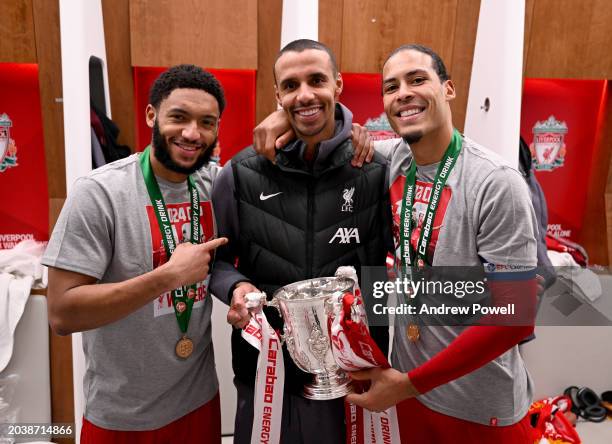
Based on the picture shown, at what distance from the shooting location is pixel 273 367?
130 cm

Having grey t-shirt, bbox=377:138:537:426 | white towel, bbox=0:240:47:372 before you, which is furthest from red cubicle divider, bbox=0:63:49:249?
grey t-shirt, bbox=377:138:537:426

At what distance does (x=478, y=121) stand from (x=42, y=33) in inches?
103

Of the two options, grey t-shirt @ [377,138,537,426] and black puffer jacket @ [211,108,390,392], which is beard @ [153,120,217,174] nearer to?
black puffer jacket @ [211,108,390,392]

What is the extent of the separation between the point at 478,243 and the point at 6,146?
2.95m

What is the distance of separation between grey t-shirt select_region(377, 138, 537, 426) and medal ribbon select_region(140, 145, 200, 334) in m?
0.63

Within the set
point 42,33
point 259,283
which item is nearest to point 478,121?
point 259,283

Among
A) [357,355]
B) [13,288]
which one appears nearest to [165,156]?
[357,355]

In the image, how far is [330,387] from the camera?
1.33 metres

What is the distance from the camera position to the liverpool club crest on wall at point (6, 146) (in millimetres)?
2994

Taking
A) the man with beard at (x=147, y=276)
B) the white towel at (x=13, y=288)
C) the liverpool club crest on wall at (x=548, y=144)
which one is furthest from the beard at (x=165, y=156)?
the liverpool club crest on wall at (x=548, y=144)

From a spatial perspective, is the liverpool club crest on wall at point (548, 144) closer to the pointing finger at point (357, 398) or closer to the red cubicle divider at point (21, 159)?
the pointing finger at point (357, 398)

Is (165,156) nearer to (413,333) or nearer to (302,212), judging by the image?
(302,212)

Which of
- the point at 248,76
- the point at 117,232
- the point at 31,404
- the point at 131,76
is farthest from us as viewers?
the point at 248,76

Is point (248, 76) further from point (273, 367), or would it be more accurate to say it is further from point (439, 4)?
point (273, 367)
